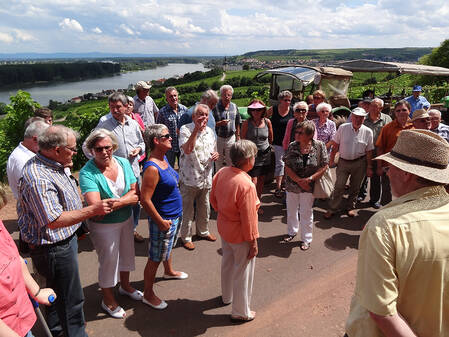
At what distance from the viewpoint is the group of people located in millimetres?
2195

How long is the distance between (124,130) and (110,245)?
70.8 inches

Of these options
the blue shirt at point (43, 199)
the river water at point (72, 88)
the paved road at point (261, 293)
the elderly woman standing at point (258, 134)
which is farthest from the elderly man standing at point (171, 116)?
the river water at point (72, 88)

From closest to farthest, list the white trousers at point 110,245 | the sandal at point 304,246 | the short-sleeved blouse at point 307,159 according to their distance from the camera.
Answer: the white trousers at point 110,245, the short-sleeved blouse at point 307,159, the sandal at point 304,246

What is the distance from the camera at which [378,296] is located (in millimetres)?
1278

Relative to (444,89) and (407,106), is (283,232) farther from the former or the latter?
(444,89)

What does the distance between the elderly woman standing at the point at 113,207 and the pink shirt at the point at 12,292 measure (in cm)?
77

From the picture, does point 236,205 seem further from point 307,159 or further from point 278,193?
point 278,193

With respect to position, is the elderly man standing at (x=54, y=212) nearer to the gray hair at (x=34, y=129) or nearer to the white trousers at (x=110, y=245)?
the white trousers at (x=110, y=245)

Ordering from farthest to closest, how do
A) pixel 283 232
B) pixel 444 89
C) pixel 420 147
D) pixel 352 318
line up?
pixel 444 89 → pixel 283 232 → pixel 352 318 → pixel 420 147

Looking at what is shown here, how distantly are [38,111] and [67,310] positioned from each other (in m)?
3.03

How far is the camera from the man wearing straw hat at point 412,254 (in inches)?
48.9

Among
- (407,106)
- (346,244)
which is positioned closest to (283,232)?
(346,244)

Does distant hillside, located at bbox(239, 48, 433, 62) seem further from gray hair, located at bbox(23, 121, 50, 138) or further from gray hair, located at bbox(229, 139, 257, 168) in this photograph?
gray hair, located at bbox(23, 121, 50, 138)

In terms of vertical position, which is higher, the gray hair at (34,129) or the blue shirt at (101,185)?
the gray hair at (34,129)
